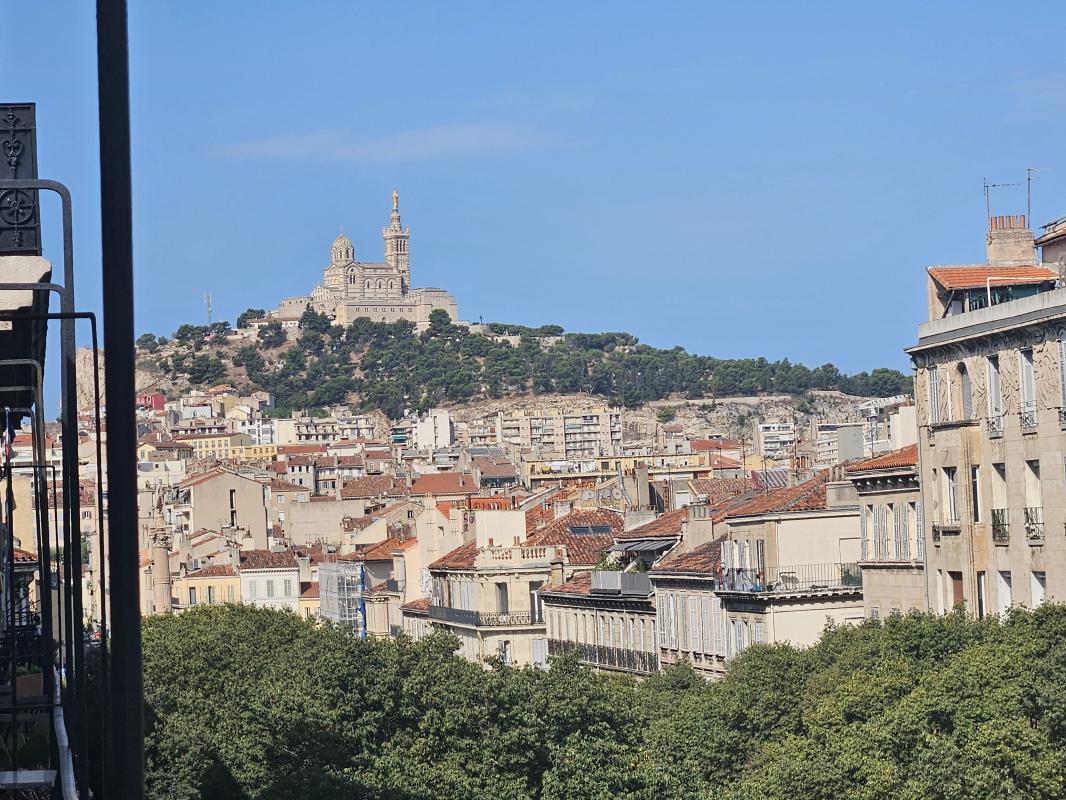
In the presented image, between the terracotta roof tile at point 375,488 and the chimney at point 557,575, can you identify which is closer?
the chimney at point 557,575

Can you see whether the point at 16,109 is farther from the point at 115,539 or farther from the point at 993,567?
the point at 993,567

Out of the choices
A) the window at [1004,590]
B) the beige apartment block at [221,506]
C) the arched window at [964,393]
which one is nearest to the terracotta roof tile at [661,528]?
the arched window at [964,393]

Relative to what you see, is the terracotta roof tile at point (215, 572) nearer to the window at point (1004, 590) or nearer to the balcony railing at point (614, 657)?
the balcony railing at point (614, 657)

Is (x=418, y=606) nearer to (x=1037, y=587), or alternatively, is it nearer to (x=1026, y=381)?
(x=1026, y=381)

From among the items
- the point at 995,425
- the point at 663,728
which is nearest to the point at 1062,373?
the point at 995,425

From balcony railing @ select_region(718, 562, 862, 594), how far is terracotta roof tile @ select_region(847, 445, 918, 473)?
13.3 feet

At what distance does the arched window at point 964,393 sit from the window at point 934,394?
89cm

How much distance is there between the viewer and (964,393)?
43969mm

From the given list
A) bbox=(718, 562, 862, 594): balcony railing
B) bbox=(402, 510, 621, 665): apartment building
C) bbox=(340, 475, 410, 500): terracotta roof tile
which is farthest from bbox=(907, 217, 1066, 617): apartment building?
bbox=(340, 475, 410, 500): terracotta roof tile

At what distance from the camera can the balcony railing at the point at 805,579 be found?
55250 mm

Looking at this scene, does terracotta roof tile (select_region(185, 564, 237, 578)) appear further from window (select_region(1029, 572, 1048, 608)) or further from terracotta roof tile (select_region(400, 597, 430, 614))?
window (select_region(1029, 572, 1048, 608))

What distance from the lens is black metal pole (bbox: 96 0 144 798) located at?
5.86 meters

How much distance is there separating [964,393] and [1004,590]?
452cm

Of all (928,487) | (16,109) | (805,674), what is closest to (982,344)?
(928,487)
